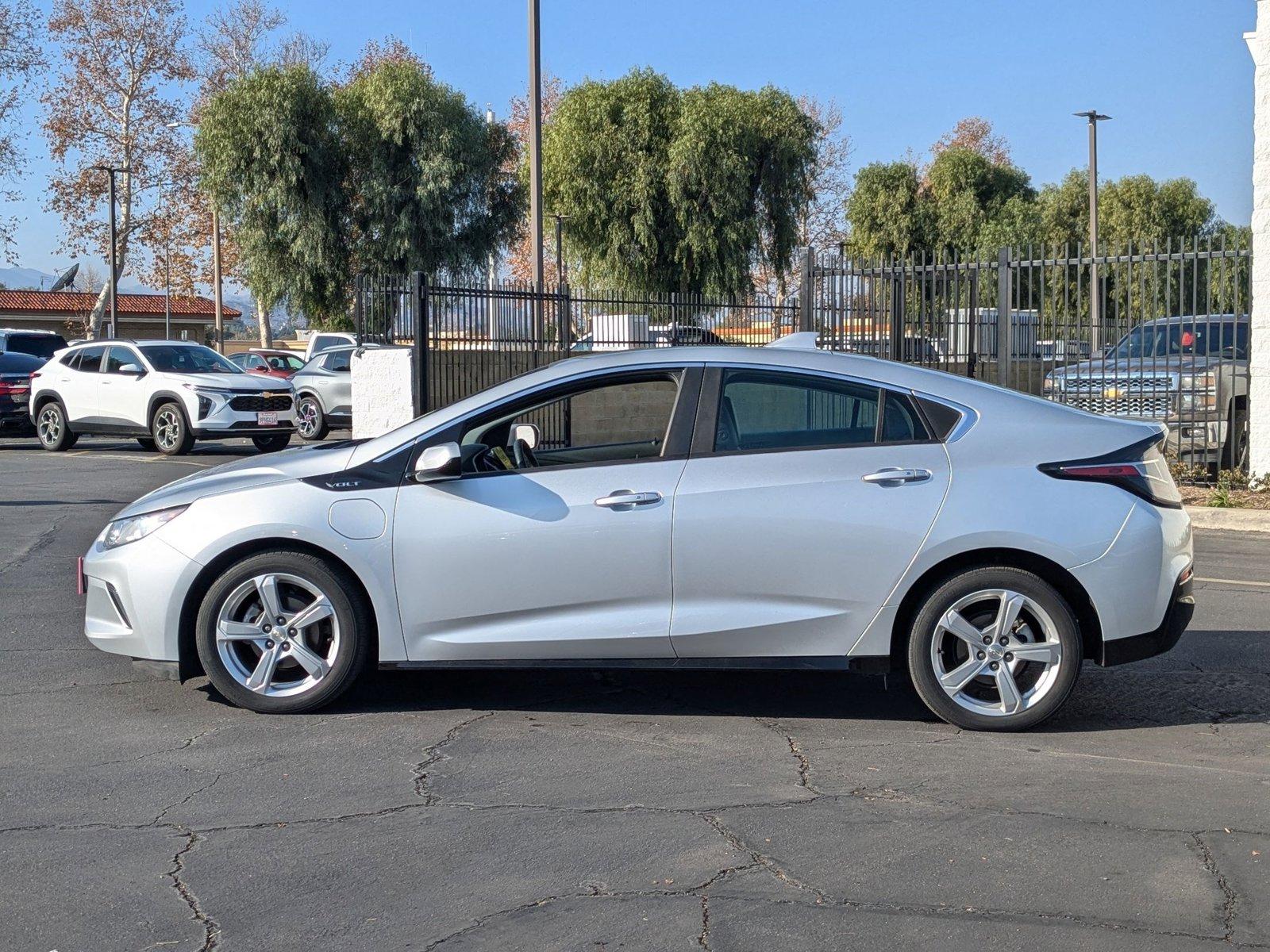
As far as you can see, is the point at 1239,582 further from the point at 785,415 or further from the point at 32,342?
the point at 32,342

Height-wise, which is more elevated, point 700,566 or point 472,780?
point 700,566

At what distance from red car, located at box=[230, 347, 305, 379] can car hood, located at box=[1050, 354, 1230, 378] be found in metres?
20.5

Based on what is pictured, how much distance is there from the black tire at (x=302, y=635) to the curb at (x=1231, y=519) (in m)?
A: 9.06

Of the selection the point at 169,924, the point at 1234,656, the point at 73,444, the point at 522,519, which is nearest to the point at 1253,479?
the point at 1234,656

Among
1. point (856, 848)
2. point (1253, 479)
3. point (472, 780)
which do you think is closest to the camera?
point (856, 848)

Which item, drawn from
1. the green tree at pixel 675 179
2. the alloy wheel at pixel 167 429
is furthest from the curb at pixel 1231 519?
the green tree at pixel 675 179

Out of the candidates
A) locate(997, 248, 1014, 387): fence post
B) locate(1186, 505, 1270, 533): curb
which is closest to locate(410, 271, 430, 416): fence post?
locate(997, 248, 1014, 387): fence post

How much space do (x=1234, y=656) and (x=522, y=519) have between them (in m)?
3.81

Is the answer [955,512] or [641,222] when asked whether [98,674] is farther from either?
[641,222]

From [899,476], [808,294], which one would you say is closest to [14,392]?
[808,294]

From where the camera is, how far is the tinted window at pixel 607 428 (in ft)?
19.5

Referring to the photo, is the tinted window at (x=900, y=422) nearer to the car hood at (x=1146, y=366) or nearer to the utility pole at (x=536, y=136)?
the car hood at (x=1146, y=366)

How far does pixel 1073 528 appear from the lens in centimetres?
558

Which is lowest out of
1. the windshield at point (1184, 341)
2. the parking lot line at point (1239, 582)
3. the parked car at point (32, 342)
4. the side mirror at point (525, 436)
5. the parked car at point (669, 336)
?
the parking lot line at point (1239, 582)
